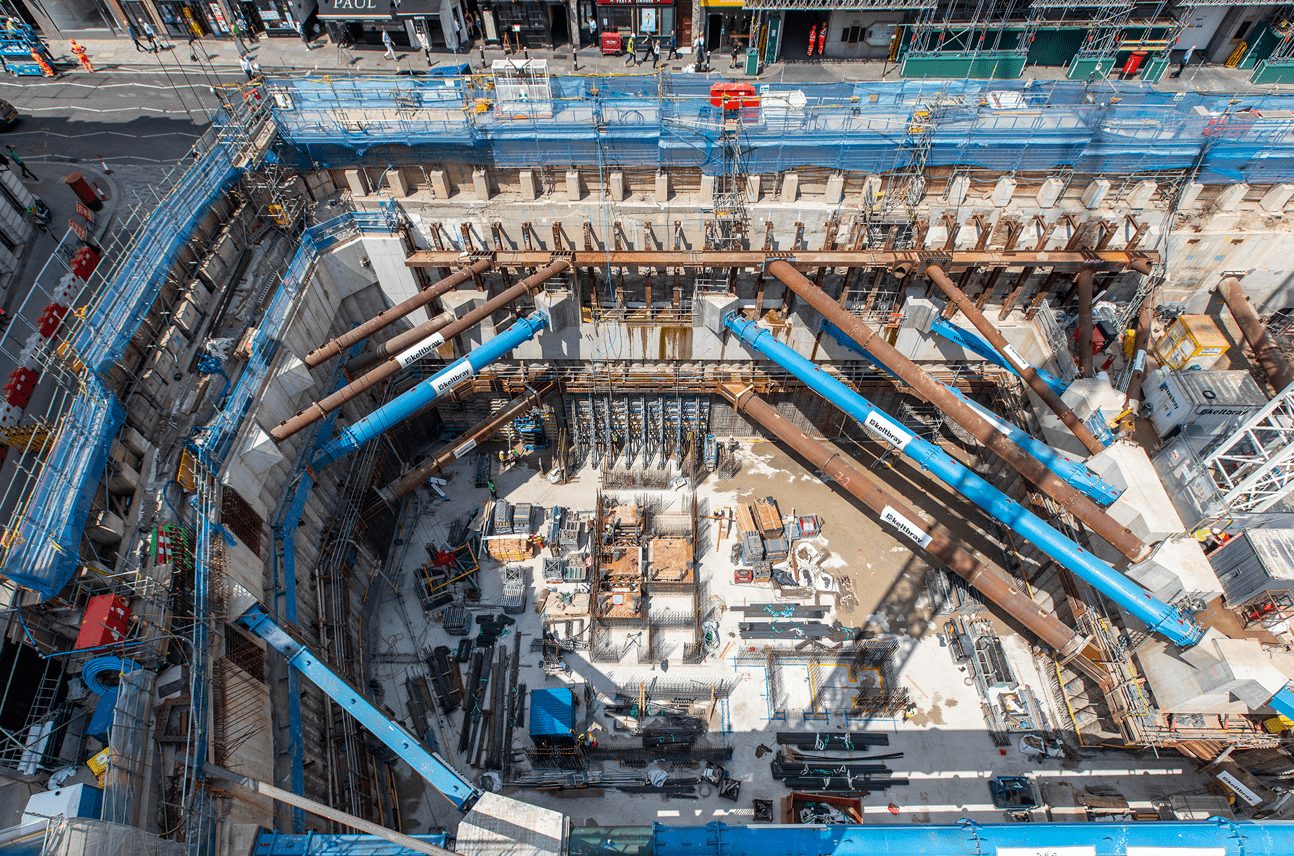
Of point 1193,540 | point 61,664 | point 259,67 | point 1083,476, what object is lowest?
point 61,664

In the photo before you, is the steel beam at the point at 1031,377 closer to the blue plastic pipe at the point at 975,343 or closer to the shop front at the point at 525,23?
the blue plastic pipe at the point at 975,343

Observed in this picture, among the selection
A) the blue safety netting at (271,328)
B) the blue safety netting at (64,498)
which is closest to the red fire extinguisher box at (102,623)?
the blue safety netting at (64,498)

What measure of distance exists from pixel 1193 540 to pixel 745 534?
566 inches

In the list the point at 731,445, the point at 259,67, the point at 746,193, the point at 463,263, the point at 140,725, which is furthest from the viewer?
the point at 259,67

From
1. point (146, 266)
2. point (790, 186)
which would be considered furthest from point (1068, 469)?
point (146, 266)

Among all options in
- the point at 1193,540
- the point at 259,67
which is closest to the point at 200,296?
the point at 259,67

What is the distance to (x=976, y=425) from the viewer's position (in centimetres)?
2123

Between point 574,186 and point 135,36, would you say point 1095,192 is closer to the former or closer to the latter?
point 574,186

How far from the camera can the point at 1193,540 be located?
18750mm

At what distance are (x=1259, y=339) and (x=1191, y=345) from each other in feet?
8.31

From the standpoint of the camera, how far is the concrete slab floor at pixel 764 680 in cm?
1997

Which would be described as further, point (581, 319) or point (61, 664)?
point (581, 319)

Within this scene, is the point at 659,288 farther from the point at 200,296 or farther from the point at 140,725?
the point at 140,725

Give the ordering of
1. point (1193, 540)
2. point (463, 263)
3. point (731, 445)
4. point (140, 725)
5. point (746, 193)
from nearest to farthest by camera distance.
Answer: point (140, 725), point (1193, 540), point (463, 263), point (746, 193), point (731, 445)
